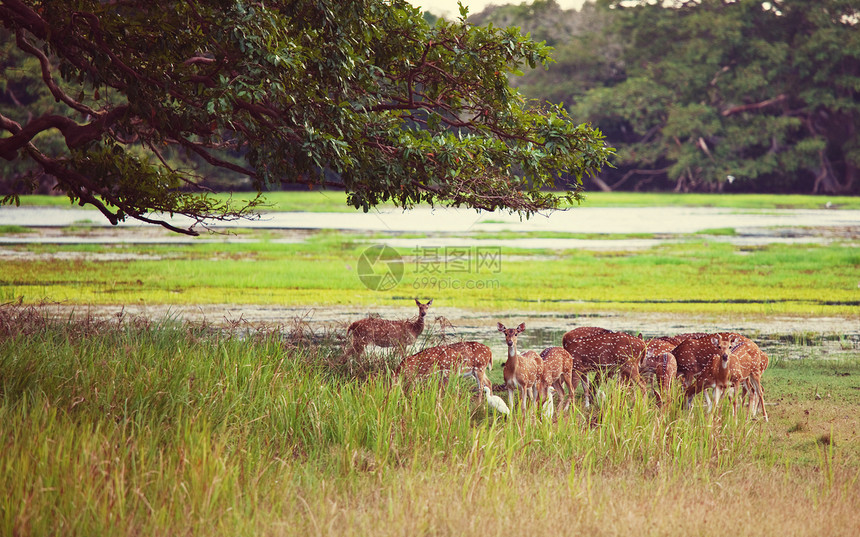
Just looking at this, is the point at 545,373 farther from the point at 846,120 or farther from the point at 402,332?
the point at 846,120

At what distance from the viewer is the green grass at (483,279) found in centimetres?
1758

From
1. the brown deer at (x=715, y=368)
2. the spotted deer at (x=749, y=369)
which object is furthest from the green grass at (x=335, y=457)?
the brown deer at (x=715, y=368)

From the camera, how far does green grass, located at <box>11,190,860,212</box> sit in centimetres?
4434

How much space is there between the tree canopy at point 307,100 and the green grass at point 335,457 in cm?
181

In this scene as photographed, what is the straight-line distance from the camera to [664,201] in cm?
4697

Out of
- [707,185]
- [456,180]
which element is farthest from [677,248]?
[707,185]

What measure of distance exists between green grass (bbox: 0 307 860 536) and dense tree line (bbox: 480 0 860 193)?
40.5 metres

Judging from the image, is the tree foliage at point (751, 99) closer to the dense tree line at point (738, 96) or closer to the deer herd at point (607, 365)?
the dense tree line at point (738, 96)

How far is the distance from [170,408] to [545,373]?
3.61 meters

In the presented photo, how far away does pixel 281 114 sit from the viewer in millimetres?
8094

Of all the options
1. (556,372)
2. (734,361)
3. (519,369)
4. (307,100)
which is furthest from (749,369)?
(307,100)

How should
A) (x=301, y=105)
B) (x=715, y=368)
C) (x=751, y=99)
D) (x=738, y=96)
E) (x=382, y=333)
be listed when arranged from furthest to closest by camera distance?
1. (x=751, y=99)
2. (x=738, y=96)
3. (x=382, y=333)
4. (x=715, y=368)
5. (x=301, y=105)

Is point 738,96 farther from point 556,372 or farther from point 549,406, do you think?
point 549,406

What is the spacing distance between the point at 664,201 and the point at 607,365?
38.8 m
